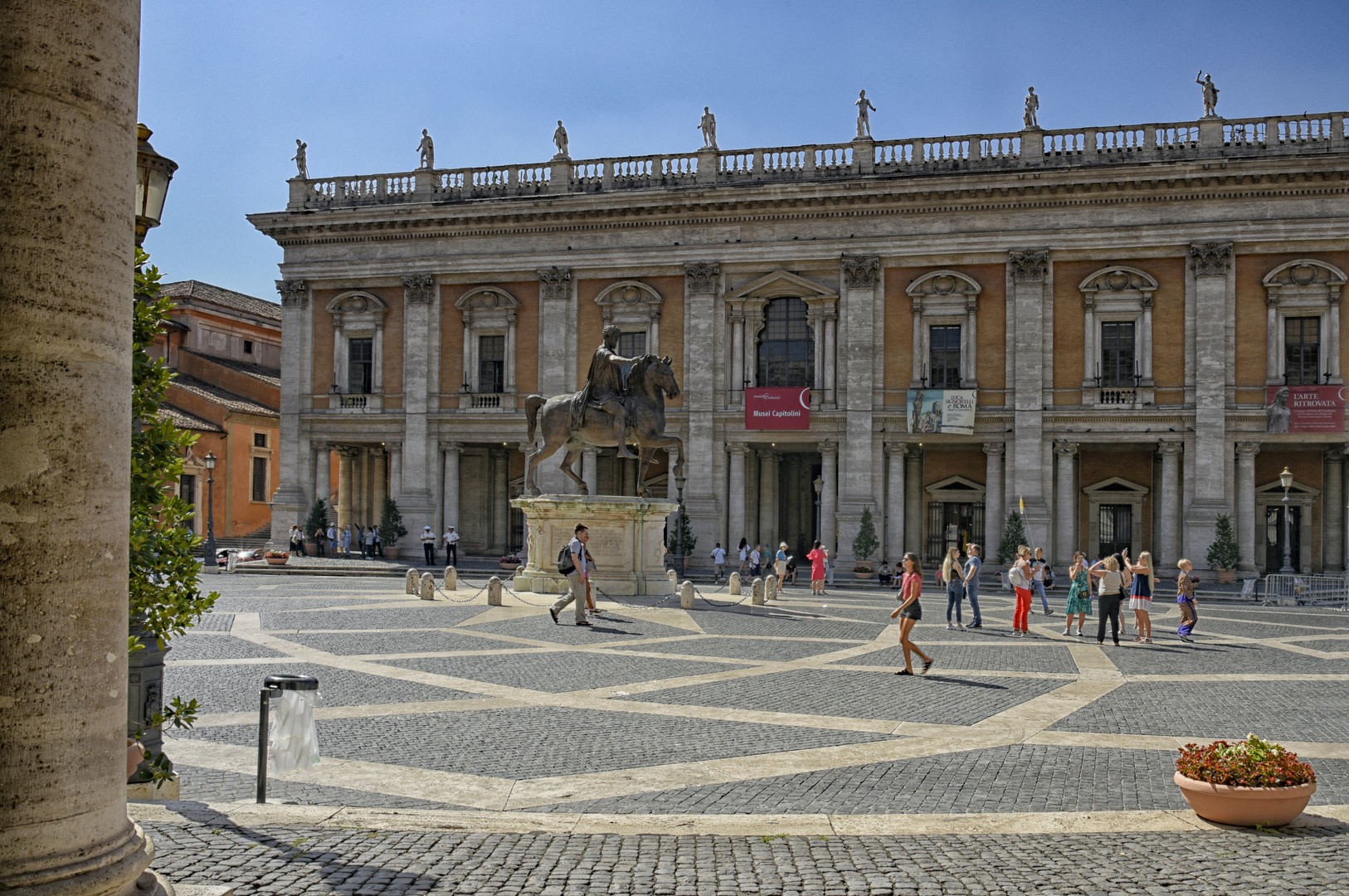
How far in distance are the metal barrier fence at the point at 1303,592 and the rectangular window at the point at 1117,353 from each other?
27.0 ft

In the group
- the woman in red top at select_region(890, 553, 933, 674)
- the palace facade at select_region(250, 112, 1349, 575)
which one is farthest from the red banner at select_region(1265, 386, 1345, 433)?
the woman in red top at select_region(890, 553, 933, 674)

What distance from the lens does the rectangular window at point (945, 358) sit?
3666cm

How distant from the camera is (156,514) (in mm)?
6477

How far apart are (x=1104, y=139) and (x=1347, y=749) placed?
30186 mm

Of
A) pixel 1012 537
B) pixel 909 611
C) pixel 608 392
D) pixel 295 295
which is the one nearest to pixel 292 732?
pixel 909 611

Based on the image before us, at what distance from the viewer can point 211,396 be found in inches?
1860

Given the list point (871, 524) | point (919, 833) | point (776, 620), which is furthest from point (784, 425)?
point (919, 833)

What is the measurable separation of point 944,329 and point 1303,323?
1080 centimetres

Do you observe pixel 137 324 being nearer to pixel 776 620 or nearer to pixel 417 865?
pixel 417 865

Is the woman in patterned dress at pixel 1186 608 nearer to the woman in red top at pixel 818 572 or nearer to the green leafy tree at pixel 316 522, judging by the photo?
the woman in red top at pixel 818 572

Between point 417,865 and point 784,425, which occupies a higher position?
point 784,425

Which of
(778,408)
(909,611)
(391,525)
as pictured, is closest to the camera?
(909,611)

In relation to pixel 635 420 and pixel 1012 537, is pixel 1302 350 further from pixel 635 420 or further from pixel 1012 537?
pixel 635 420

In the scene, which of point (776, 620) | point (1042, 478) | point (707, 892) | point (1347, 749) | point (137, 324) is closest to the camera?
point (707, 892)
